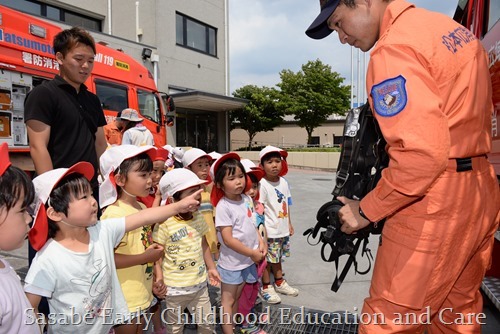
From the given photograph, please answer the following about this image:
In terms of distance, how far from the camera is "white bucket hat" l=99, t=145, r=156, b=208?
2.21 m

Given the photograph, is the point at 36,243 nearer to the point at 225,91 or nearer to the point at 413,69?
the point at 413,69

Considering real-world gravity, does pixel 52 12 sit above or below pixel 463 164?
above

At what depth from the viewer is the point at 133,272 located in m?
2.18

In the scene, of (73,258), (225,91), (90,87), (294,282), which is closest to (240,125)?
(225,91)

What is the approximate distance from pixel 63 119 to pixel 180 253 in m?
Answer: 1.16

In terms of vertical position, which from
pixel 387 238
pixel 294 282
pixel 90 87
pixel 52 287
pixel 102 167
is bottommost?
pixel 294 282

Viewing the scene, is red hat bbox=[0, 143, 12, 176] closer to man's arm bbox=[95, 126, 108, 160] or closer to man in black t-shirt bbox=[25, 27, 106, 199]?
man in black t-shirt bbox=[25, 27, 106, 199]

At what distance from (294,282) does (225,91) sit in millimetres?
16092

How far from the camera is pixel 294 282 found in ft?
12.8

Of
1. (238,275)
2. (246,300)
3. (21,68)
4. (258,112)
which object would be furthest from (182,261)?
(258,112)

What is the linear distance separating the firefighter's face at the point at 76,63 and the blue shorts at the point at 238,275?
1687 mm

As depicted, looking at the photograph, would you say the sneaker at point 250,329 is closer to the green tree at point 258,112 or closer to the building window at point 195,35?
the building window at point 195,35

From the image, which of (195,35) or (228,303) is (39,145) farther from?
(195,35)

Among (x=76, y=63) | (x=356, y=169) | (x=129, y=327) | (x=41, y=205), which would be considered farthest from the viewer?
(x=76, y=63)
